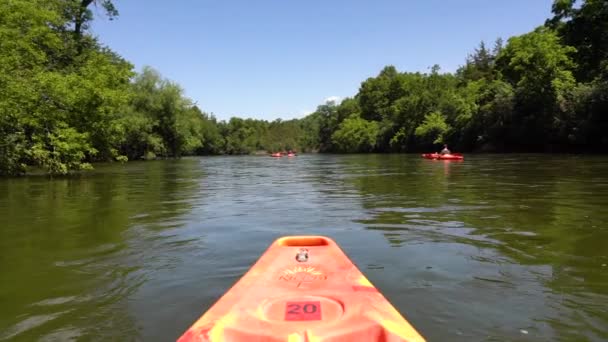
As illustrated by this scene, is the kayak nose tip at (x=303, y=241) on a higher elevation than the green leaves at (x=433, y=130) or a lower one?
lower

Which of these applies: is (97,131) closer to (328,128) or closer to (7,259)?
(7,259)

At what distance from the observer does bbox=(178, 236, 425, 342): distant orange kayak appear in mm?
3105

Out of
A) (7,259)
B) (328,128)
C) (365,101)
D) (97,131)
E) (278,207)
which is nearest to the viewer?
(7,259)

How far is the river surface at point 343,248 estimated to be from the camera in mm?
4316

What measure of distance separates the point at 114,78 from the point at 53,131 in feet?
18.4

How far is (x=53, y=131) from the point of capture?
21.5m

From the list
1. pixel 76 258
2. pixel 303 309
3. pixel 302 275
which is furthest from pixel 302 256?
pixel 76 258

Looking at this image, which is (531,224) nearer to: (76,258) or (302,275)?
(302,275)

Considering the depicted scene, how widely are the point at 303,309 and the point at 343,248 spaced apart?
12.0ft

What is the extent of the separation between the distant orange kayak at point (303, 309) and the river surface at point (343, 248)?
0.67m

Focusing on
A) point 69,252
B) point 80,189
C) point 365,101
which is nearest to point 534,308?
point 69,252

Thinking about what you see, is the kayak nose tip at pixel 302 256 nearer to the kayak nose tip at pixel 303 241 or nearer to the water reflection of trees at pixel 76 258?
the kayak nose tip at pixel 303 241

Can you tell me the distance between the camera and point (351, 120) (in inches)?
3991

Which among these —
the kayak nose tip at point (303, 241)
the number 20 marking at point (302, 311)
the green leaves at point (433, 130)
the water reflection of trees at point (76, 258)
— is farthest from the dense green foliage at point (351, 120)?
the number 20 marking at point (302, 311)
